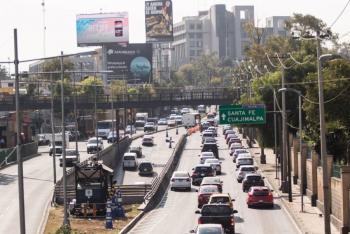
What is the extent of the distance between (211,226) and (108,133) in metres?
99.0

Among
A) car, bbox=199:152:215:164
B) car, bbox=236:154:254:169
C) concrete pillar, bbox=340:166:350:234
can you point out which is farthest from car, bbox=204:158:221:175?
concrete pillar, bbox=340:166:350:234

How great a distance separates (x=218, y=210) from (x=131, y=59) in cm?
14793

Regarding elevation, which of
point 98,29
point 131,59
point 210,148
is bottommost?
point 210,148

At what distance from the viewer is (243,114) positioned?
195ft

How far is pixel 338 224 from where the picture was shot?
140 ft

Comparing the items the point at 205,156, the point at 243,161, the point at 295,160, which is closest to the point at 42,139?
the point at 205,156

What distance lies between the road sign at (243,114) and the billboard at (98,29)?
412 ft

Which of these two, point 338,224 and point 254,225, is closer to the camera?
point 338,224

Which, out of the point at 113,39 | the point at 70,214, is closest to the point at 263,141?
the point at 70,214

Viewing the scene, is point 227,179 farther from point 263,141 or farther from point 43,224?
point 43,224

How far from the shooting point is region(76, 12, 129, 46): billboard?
18262 centimetres

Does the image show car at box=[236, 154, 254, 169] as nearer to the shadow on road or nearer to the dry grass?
the shadow on road

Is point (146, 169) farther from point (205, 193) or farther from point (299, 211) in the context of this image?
point (299, 211)

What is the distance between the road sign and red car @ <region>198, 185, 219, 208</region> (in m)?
6.48
